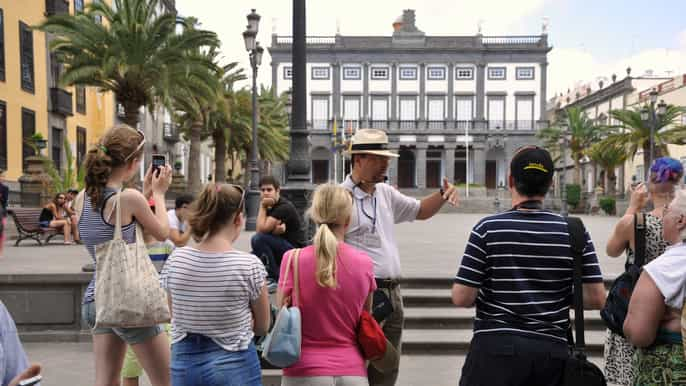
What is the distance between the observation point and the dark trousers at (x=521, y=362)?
258 centimetres

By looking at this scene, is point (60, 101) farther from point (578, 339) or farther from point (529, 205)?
point (578, 339)

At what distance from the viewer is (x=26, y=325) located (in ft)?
22.0

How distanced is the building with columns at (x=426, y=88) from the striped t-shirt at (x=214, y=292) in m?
57.2

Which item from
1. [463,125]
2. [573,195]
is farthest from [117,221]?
[463,125]

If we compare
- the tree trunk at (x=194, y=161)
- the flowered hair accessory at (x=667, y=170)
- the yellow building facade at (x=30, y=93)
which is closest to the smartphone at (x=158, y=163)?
the flowered hair accessory at (x=667, y=170)

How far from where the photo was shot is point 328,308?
2.76m

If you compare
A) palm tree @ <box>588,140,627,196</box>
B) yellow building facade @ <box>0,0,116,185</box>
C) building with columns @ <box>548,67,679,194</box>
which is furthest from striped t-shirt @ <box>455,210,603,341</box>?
building with columns @ <box>548,67,679,194</box>

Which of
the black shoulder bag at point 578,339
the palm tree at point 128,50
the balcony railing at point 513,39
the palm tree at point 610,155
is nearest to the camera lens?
the black shoulder bag at point 578,339

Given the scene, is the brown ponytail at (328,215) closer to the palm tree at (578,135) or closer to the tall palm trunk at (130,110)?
the tall palm trunk at (130,110)

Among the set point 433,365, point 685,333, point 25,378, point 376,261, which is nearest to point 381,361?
point 376,261

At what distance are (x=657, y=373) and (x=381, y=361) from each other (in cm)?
123

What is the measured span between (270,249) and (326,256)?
8.37ft

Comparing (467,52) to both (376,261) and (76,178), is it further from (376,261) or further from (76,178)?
(376,261)

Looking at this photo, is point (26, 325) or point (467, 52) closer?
point (26, 325)
